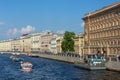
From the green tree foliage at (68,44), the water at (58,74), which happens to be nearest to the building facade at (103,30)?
the green tree foliage at (68,44)

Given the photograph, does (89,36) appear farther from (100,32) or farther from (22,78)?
(22,78)

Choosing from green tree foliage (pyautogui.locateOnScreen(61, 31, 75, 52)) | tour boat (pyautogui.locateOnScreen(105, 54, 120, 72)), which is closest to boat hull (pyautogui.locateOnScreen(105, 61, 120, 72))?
tour boat (pyautogui.locateOnScreen(105, 54, 120, 72))

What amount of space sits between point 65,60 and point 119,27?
3817 centimetres

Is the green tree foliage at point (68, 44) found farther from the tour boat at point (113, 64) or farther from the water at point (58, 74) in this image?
the tour boat at point (113, 64)

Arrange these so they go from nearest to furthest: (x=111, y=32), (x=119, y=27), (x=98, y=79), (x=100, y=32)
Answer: (x=98, y=79) < (x=119, y=27) < (x=111, y=32) < (x=100, y=32)

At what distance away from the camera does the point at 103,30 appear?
109 metres

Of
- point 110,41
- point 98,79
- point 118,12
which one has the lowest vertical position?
point 98,79

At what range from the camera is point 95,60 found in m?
82.8

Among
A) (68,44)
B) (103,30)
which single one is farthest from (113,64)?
(68,44)

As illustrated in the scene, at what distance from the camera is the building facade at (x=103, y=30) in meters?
98.2

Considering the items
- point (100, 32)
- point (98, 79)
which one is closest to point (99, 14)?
point (100, 32)

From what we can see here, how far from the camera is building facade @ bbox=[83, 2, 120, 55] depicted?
98.2 m

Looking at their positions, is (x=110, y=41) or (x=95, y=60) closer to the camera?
(x=95, y=60)

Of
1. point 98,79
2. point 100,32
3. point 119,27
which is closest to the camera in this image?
point 98,79
